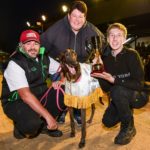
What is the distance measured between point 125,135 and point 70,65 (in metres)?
0.97

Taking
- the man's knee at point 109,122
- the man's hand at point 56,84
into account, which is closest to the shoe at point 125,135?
the man's knee at point 109,122

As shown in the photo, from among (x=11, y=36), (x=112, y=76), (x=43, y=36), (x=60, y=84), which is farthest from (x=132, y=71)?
(x=11, y=36)

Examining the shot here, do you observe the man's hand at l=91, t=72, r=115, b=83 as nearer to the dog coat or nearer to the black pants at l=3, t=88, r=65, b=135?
the dog coat

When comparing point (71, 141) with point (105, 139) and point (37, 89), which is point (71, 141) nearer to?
point (105, 139)

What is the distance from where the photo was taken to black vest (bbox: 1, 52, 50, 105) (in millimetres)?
3139

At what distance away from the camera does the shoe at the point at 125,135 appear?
3158mm

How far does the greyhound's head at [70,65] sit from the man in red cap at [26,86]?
0.40 m

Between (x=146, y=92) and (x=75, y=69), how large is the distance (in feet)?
3.00

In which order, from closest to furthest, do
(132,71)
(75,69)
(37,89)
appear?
(75,69) → (132,71) → (37,89)

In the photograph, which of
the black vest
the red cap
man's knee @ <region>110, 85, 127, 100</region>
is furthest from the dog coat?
the red cap

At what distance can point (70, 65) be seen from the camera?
2.89 metres

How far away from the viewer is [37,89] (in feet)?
11.3

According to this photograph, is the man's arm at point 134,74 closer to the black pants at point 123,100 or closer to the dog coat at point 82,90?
the black pants at point 123,100

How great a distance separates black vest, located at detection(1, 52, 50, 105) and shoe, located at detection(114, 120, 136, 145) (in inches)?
39.9
